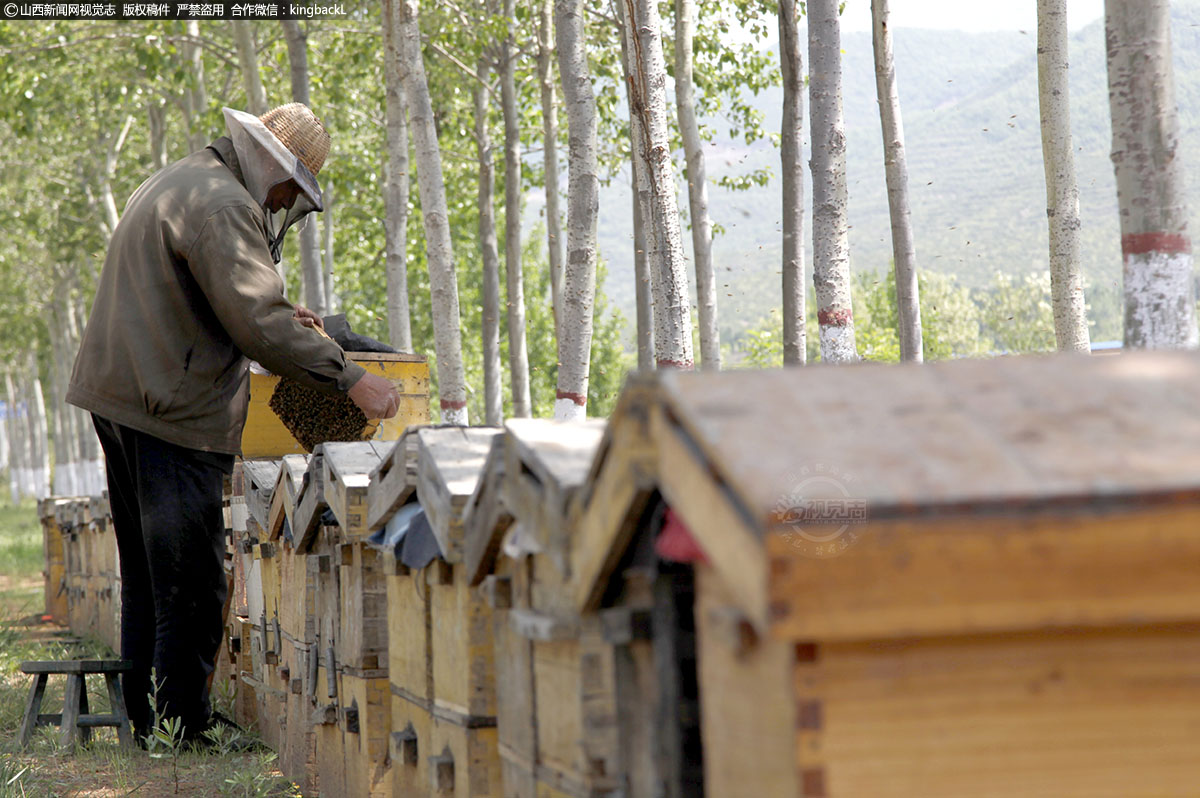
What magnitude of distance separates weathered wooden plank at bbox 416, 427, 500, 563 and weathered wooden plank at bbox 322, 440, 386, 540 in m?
0.53

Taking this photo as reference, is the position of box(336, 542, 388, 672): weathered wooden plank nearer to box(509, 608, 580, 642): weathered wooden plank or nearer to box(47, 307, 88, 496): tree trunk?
box(509, 608, 580, 642): weathered wooden plank

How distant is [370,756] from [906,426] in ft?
8.33

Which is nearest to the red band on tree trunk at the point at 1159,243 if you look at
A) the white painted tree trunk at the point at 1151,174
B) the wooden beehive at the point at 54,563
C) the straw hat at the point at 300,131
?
the white painted tree trunk at the point at 1151,174

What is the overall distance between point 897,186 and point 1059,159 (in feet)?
9.90

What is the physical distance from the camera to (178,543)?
15.6 feet

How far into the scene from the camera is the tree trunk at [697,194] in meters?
14.0

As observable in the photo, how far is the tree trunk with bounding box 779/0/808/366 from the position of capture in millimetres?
11117

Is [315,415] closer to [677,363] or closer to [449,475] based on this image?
[449,475]

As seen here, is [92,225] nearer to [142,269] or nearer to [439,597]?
[142,269]

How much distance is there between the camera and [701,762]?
2.12 meters

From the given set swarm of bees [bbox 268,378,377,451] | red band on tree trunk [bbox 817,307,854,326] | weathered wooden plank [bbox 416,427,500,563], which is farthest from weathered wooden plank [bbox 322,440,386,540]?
red band on tree trunk [bbox 817,307,854,326]

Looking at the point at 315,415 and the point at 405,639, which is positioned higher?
the point at 315,415

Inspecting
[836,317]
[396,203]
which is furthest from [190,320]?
[396,203]

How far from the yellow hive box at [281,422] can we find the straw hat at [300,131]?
0.94 meters
